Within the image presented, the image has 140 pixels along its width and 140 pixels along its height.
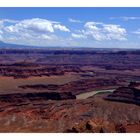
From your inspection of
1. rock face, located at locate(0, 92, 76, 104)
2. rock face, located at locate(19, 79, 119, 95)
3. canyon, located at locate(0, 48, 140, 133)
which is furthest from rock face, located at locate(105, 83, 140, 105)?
rock face, located at locate(19, 79, 119, 95)

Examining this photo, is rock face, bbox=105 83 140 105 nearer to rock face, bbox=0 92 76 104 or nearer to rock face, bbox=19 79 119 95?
rock face, bbox=0 92 76 104

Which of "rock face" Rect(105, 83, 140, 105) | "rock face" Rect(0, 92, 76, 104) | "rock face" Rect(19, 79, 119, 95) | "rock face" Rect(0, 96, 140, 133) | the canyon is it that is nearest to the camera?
the canyon

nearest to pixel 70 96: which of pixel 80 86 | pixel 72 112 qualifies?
pixel 72 112

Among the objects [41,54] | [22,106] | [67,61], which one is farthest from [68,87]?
[41,54]

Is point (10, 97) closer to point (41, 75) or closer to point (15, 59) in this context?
point (41, 75)

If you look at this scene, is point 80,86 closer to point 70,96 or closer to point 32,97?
point 70,96

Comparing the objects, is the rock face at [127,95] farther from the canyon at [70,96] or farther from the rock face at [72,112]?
the rock face at [72,112]

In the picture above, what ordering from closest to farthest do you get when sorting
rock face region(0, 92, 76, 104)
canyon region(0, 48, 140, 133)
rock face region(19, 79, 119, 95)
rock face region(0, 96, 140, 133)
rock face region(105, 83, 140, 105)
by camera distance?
canyon region(0, 48, 140, 133) < rock face region(0, 96, 140, 133) < rock face region(0, 92, 76, 104) < rock face region(105, 83, 140, 105) < rock face region(19, 79, 119, 95)

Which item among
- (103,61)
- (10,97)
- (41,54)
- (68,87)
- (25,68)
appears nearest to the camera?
(10,97)

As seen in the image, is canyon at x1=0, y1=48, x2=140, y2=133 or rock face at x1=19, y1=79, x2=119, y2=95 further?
rock face at x1=19, y1=79, x2=119, y2=95

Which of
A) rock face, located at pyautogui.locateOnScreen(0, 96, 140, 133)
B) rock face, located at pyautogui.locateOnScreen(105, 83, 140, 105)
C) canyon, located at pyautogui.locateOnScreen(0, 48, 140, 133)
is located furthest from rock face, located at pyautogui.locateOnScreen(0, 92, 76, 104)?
rock face, located at pyautogui.locateOnScreen(105, 83, 140, 105)

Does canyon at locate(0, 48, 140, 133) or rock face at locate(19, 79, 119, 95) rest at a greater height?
canyon at locate(0, 48, 140, 133)
